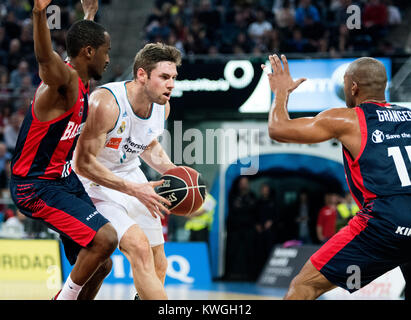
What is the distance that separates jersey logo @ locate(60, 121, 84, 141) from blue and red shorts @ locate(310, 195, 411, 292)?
6.56 ft

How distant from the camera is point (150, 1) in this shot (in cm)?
1756

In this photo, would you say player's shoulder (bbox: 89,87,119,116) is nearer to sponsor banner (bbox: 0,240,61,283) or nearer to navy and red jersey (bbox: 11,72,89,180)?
navy and red jersey (bbox: 11,72,89,180)

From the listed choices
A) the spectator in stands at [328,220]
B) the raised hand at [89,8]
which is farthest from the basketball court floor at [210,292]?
the raised hand at [89,8]

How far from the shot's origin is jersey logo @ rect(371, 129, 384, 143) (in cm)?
433

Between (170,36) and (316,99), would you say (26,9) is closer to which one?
(170,36)

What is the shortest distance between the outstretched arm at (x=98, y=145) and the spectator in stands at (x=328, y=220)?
295 inches

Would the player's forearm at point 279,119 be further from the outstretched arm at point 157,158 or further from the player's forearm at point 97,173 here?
the outstretched arm at point 157,158

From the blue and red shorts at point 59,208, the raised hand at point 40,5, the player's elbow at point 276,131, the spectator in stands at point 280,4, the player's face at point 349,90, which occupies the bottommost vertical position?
the blue and red shorts at point 59,208

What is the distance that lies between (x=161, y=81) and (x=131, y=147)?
24.3 inches

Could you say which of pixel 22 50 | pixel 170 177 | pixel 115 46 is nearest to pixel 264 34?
pixel 115 46

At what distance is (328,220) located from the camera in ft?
40.0

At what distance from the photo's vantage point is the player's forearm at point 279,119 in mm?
4301
